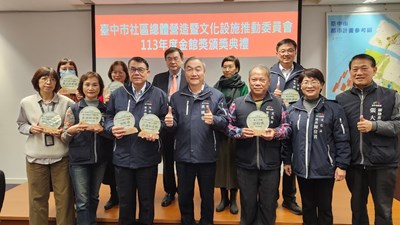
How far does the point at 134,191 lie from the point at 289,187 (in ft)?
4.79

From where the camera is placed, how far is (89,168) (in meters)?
2.48

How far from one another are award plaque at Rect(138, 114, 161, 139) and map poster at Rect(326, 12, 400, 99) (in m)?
3.33

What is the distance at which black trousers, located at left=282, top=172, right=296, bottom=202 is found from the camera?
2781 millimetres

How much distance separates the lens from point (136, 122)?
2367 mm

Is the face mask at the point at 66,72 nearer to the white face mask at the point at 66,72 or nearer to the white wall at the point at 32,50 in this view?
the white face mask at the point at 66,72

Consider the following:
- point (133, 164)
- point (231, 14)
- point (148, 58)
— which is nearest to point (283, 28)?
point (231, 14)

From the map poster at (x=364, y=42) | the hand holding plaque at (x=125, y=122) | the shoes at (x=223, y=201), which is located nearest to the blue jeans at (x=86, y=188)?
the hand holding plaque at (x=125, y=122)

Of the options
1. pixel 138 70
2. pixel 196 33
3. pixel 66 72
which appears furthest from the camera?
pixel 196 33

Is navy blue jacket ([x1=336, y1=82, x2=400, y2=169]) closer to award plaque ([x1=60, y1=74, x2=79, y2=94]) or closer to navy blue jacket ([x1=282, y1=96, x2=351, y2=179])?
navy blue jacket ([x1=282, y1=96, x2=351, y2=179])

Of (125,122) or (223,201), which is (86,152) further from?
(223,201)

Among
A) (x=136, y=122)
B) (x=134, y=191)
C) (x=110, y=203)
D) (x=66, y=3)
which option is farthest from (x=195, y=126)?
(x=66, y=3)

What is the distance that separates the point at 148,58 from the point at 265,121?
2.90 m

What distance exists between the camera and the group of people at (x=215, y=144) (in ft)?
7.20

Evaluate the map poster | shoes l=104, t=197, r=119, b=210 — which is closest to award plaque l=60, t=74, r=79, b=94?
shoes l=104, t=197, r=119, b=210
